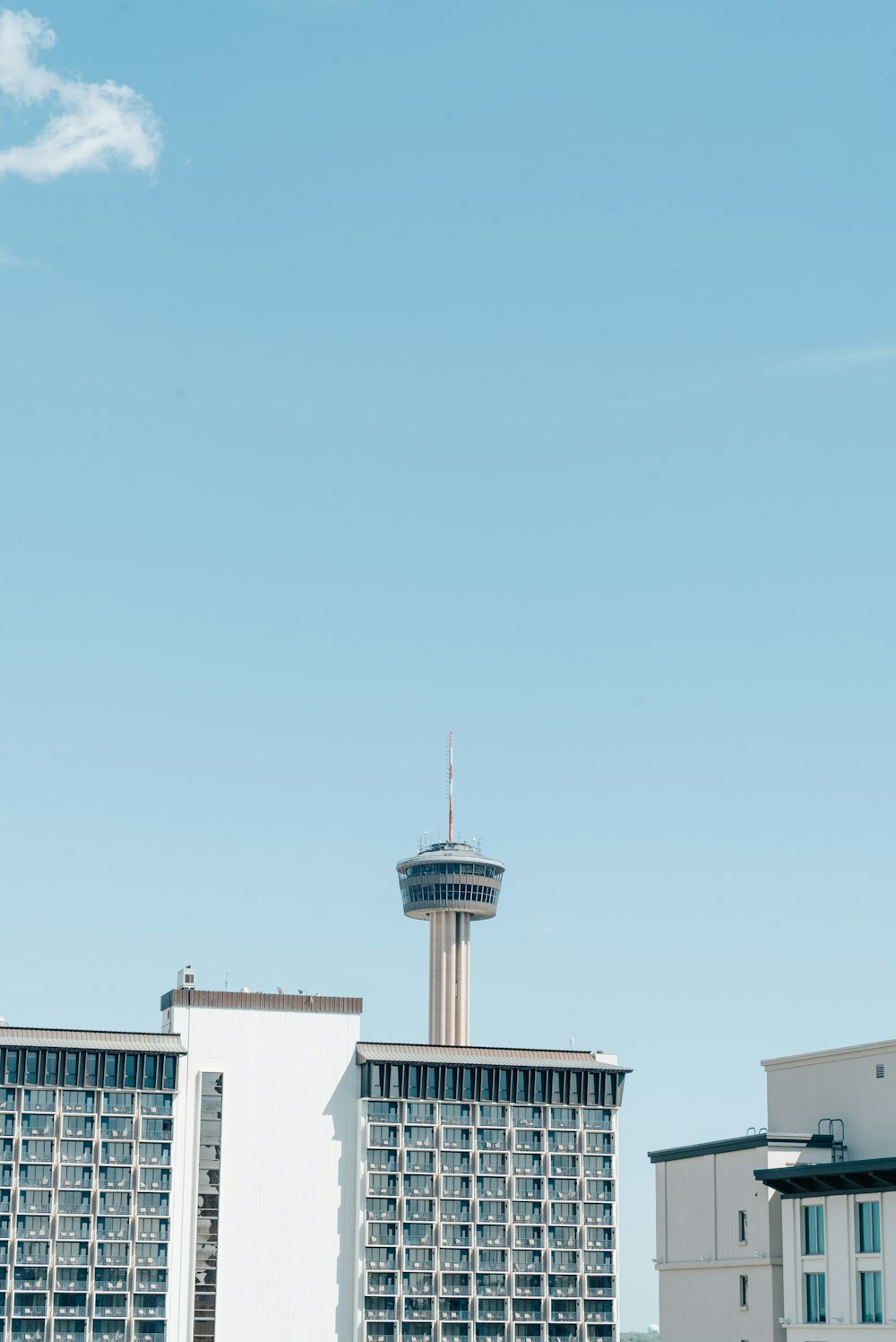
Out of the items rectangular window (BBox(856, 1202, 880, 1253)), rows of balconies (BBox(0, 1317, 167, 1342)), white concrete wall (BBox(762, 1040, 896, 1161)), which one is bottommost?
rows of balconies (BBox(0, 1317, 167, 1342))

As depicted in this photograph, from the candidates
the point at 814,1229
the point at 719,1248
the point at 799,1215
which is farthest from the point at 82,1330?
the point at 814,1229

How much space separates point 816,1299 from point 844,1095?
1216cm

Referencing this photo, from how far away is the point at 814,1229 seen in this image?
366 feet

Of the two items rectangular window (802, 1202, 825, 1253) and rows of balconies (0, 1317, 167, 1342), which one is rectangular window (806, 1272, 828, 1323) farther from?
rows of balconies (0, 1317, 167, 1342)

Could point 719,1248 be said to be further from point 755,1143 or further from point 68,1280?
point 68,1280

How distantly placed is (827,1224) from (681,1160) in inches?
662

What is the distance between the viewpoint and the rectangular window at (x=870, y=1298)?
10662cm

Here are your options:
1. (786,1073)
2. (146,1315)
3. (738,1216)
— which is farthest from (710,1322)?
(146,1315)

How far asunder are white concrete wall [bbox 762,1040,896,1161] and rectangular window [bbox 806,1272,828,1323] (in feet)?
23.6

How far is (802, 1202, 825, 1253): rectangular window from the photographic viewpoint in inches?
4369

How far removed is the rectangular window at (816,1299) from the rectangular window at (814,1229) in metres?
1.39

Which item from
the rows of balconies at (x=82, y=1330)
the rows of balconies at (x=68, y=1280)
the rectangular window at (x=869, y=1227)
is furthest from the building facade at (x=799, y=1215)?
the rows of balconies at (x=68, y=1280)

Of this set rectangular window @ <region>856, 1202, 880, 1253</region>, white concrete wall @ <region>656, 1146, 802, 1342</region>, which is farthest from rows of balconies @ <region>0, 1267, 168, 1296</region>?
rectangular window @ <region>856, 1202, 880, 1253</region>

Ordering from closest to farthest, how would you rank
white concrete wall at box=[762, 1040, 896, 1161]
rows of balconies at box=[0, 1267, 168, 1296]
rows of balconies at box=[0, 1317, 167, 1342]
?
1. white concrete wall at box=[762, 1040, 896, 1161]
2. rows of balconies at box=[0, 1317, 167, 1342]
3. rows of balconies at box=[0, 1267, 168, 1296]
